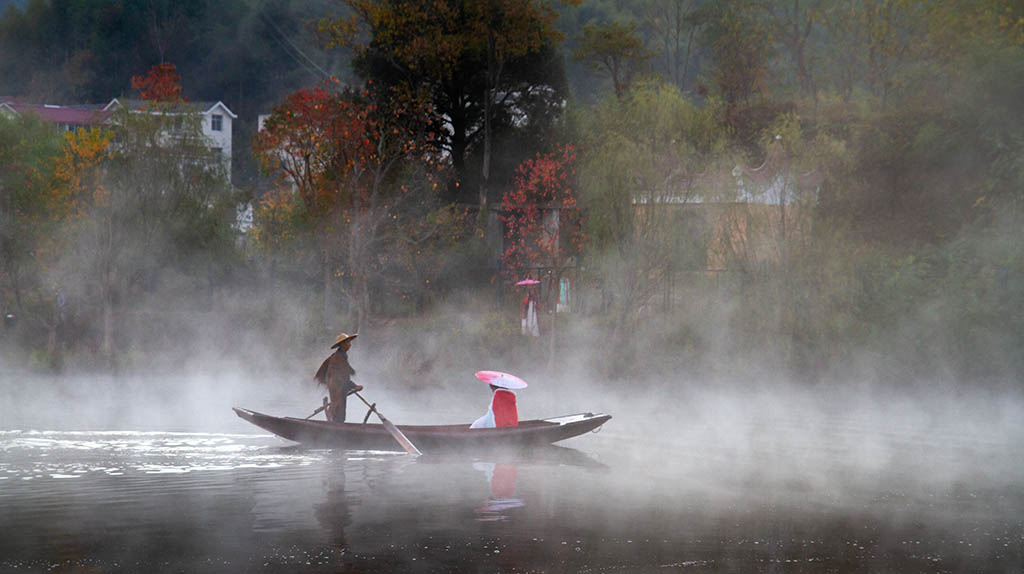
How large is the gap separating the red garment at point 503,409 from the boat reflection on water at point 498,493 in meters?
0.72

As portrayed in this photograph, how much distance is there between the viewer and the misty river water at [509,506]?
12289 mm

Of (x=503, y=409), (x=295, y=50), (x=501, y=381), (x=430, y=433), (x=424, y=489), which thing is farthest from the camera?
(x=295, y=50)

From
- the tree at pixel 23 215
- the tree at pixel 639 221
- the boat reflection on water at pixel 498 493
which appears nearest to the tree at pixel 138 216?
the tree at pixel 23 215

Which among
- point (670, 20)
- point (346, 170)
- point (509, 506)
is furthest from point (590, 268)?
point (670, 20)

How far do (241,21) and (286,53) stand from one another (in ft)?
17.2

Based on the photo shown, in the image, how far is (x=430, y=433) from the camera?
1878cm


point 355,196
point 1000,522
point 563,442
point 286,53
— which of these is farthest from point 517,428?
point 286,53

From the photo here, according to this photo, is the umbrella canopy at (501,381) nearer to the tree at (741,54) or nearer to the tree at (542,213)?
the tree at (542,213)

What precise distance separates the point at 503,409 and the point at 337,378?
117 inches

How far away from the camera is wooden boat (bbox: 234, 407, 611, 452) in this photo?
60.7 feet

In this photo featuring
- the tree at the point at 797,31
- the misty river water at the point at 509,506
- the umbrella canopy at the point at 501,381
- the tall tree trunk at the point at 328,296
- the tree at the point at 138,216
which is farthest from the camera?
the tree at the point at 797,31

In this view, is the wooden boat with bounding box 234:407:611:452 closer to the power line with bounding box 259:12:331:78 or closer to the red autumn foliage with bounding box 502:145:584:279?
the red autumn foliage with bounding box 502:145:584:279

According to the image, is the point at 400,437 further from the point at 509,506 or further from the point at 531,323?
the point at 531,323

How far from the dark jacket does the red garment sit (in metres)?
2.51
